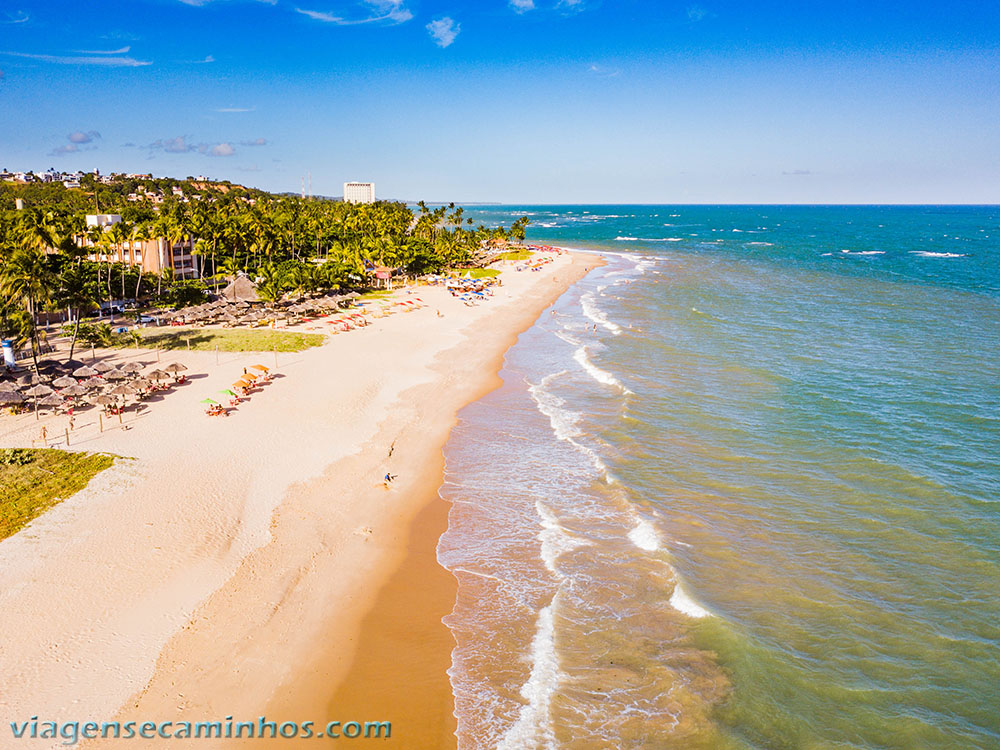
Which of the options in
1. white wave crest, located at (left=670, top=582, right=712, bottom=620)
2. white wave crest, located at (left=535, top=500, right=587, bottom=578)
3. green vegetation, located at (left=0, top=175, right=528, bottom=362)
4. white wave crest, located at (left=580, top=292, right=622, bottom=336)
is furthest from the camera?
white wave crest, located at (left=580, top=292, right=622, bottom=336)

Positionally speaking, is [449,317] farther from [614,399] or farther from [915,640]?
[915,640]

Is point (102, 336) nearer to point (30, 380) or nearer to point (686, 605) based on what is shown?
point (30, 380)

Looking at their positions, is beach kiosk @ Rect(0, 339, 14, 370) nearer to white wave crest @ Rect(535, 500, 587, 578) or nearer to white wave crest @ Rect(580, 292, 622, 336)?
white wave crest @ Rect(535, 500, 587, 578)

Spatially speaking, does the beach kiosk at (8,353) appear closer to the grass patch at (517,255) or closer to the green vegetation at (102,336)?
the green vegetation at (102,336)

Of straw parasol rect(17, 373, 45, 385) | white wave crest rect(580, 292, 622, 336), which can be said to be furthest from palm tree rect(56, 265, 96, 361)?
white wave crest rect(580, 292, 622, 336)

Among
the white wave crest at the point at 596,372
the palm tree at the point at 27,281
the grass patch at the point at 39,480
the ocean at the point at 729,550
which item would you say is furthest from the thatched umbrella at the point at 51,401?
the white wave crest at the point at 596,372

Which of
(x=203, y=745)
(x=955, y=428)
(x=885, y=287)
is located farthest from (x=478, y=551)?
(x=885, y=287)

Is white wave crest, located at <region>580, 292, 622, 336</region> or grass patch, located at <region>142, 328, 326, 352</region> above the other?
white wave crest, located at <region>580, 292, 622, 336</region>

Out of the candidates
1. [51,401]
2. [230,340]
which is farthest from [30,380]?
[230,340]
